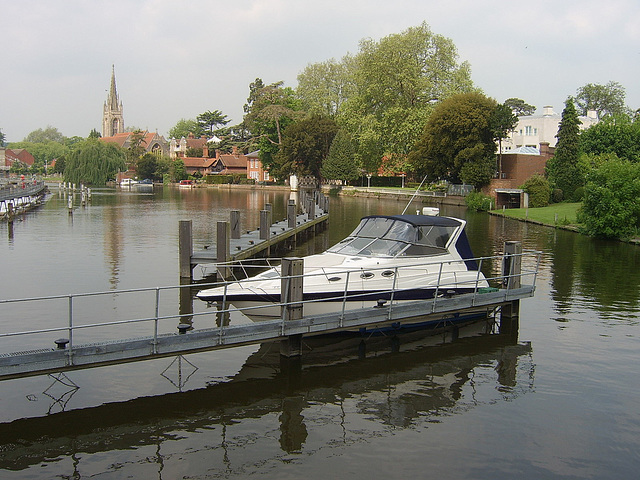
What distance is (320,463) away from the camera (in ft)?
29.6

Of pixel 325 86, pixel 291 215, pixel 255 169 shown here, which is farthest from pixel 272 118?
pixel 291 215

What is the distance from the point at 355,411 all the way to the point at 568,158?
48955 mm

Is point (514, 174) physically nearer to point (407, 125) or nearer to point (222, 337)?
point (407, 125)

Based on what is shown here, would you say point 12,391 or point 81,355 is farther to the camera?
point 12,391

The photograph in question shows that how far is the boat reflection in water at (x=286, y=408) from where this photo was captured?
9227mm

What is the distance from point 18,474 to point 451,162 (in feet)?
197

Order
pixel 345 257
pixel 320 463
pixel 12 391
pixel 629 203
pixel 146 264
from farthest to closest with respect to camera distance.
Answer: pixel 629 203, pixel 146 264, pixel 345 257, pixel 12 391, pixel 320 463

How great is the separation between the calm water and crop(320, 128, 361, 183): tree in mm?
67326

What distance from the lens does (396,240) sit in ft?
52.5

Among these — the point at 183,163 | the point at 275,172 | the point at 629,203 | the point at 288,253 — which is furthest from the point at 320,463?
the point at 183,163

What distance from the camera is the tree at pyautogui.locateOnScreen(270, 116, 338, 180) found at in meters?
89.6

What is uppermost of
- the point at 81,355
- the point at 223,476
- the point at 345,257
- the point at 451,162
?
the point at 451,162

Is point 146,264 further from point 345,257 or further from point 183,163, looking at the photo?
point 183,163

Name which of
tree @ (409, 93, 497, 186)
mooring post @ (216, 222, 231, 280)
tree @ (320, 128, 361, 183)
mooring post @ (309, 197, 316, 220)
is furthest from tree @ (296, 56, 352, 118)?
mooring post @ (216, 222, 231, 280)
